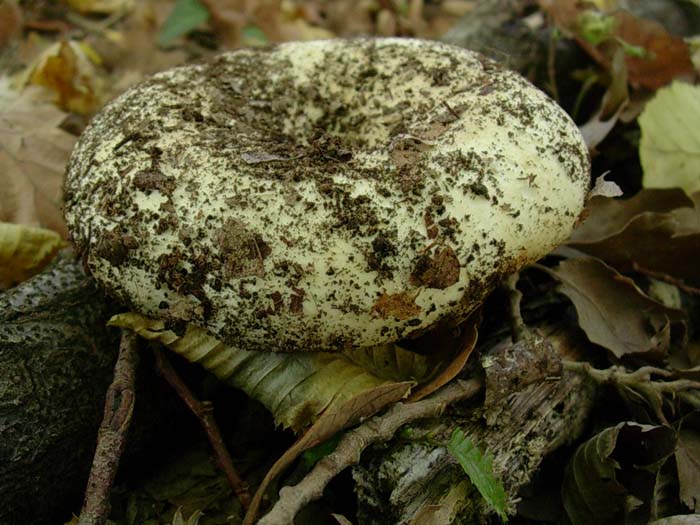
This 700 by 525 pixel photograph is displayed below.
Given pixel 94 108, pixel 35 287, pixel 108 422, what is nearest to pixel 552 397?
pixel 108 422

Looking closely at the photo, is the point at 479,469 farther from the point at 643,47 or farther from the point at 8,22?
the point at 8,22

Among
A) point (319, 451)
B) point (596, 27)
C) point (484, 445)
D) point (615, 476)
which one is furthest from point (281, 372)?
point (596, 27)

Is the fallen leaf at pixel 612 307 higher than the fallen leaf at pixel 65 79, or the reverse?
the fallen leaf at pixel 65 79

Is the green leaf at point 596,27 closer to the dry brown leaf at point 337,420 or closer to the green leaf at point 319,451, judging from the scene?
the dry brown leaf at point 337,420

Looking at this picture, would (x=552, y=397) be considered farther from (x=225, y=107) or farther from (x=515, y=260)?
(x=225, y=107)

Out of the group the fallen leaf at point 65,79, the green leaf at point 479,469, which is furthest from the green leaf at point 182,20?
the green leaf at point 479,469
